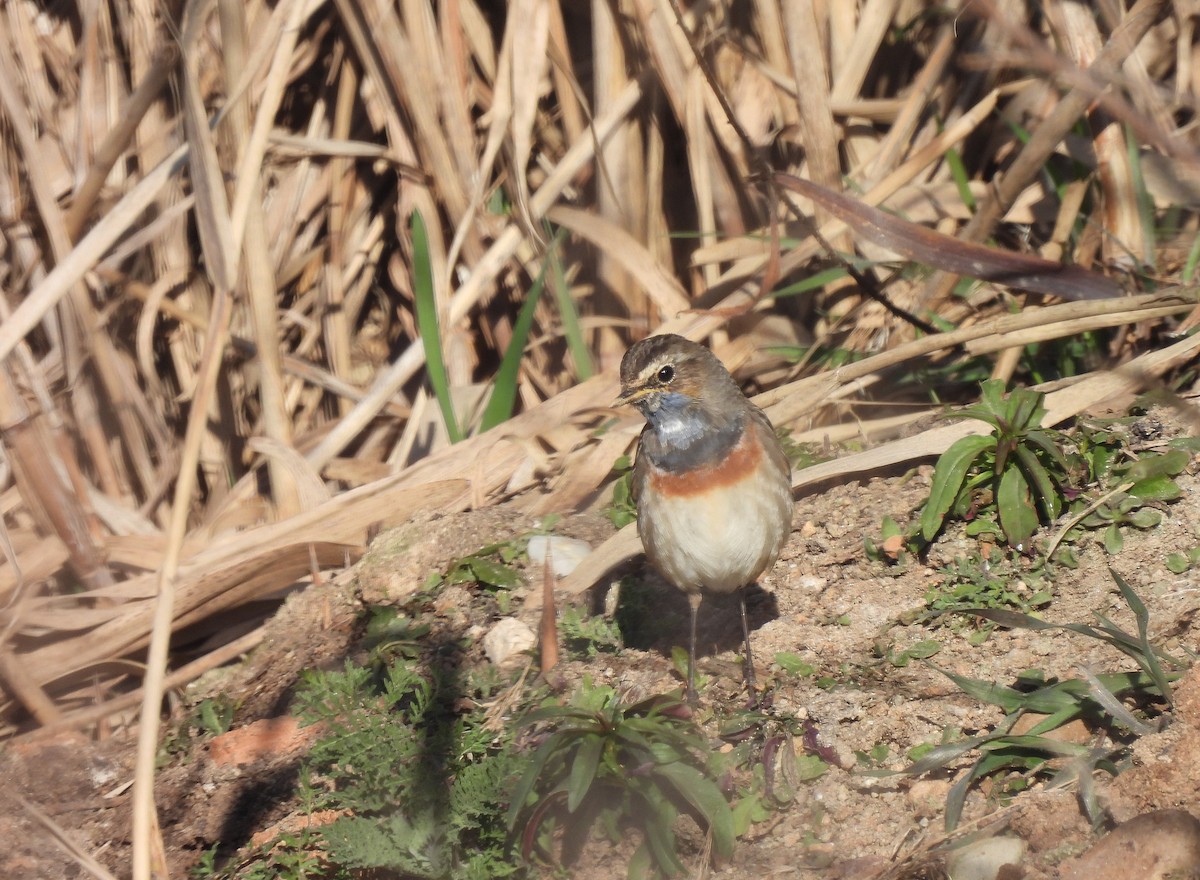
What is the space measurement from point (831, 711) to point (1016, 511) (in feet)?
3.20

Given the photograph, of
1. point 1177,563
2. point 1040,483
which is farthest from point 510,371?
point 1177,563

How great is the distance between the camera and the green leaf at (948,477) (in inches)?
162

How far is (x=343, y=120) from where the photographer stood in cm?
560

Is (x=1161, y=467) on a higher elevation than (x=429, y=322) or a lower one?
lower

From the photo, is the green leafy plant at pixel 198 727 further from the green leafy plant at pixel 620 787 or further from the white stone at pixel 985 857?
the white stone at pixel 985 857

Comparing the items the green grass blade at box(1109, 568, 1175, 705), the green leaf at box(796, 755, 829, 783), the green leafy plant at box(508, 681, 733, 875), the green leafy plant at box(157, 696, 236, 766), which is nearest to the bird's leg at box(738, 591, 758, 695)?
the green leaf at box(796, 755, 829, 783)

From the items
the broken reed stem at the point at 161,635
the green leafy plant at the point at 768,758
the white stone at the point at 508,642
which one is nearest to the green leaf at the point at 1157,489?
the green leafy plant at the point at 768,758

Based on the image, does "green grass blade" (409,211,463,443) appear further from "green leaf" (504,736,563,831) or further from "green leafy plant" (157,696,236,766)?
"green leaf" (504,736,563,831)

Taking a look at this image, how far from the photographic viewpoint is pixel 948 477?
4117mm

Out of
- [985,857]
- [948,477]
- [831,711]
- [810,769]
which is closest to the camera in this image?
[985,857]

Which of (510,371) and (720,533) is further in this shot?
(510,371)

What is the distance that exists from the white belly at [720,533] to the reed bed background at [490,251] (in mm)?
1134

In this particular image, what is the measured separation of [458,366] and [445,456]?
Answer: 2.26 ft

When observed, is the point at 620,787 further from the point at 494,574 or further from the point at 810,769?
the point at 494,574
